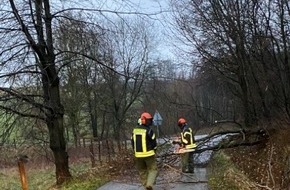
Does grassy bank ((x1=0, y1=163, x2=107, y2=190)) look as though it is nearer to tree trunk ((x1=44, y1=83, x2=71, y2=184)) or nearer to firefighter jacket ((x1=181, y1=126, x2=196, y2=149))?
tree trunk ((x1=44, y1=83, x2=71, y2=184))

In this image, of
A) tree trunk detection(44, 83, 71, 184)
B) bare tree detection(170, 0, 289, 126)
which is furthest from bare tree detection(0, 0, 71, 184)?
bare tree detection(170, 0, 289, 126)

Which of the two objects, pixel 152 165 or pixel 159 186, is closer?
pixel 152 165

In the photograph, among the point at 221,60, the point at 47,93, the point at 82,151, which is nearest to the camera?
the point at 47,93

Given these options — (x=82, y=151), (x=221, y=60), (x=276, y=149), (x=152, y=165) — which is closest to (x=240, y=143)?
(x=276, y=149)

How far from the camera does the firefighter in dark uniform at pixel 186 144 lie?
14.3m

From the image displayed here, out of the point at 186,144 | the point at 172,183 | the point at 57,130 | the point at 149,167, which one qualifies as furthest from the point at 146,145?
the point at 57,130

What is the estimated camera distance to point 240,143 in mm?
17031

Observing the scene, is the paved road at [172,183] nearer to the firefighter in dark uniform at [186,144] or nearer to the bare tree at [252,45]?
the firefighter in dark uniform at [186,144]

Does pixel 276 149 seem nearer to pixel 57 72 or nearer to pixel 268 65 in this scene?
pixel 268 65

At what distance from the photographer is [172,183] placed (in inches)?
499

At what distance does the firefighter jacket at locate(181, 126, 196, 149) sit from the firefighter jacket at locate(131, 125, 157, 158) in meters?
3.64

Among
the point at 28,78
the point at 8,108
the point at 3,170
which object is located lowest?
the point at 3,170

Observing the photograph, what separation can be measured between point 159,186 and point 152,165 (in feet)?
5.20

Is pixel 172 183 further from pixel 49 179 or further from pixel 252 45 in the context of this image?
pixel 49 179
